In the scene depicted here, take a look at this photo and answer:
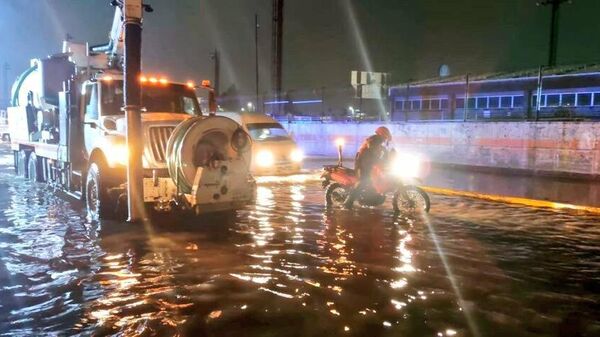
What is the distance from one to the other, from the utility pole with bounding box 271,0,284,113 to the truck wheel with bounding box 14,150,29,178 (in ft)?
78.0

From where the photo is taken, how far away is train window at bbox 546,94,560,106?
3557cm

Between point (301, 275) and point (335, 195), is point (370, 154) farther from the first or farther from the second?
point (301, 275)

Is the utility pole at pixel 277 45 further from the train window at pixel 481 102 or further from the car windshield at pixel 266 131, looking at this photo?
the car windshield at pixel 266 131

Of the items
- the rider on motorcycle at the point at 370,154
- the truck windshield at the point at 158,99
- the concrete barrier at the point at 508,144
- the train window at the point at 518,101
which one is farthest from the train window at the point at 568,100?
the truck windshield at the point at 158,99

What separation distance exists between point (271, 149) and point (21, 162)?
759cm

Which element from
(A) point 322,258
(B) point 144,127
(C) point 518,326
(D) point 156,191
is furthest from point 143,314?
(B) point 144,127

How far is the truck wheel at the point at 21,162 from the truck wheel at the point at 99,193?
6489 millimetres

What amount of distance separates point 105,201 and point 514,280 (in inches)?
278

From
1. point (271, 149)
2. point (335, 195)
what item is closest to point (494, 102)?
point (271, 149)

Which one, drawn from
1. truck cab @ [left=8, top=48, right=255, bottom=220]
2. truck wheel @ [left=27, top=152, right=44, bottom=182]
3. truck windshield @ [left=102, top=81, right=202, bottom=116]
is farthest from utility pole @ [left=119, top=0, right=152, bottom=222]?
truck wheel @ [left=27, top=152, right=44, bottom=182]

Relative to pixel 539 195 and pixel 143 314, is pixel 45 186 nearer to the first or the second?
pixel 143 314

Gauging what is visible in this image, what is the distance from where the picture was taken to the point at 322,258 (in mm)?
6902

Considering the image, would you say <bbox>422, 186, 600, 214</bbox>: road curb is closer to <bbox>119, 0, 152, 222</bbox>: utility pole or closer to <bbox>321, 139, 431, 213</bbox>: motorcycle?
<bbox>321, 139, 431, 213</bbox>: motorcycle

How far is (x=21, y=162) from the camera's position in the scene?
15.5m
